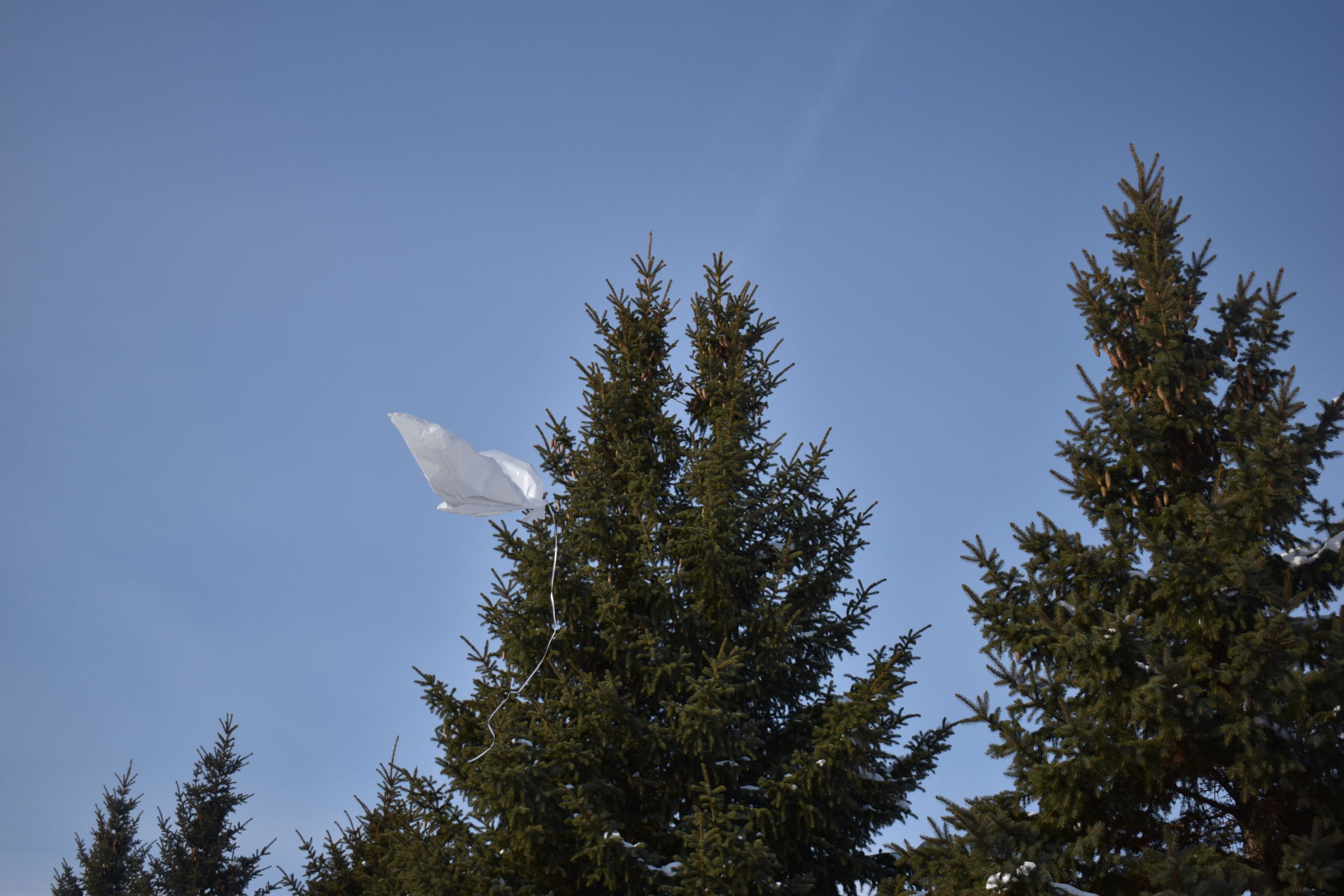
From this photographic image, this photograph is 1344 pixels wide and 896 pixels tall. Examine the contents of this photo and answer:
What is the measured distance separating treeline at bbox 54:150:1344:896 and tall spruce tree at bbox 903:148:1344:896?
0.03m

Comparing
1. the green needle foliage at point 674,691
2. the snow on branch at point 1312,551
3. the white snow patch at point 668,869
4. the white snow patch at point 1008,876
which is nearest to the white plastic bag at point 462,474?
the green needle foliage at point 674,691

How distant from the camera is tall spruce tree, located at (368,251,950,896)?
8711 millimetres

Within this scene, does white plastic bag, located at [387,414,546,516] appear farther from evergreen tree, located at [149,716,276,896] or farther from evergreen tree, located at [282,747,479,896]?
evergreen tree, located at [149,716,276,896]

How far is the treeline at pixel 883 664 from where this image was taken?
23.6 feet

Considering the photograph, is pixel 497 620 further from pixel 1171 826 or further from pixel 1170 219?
pixel 1170 219

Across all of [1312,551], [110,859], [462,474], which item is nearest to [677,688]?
[462,474]

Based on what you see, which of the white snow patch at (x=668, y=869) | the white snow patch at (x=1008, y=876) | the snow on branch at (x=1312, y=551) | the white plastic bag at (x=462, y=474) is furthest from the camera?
the white plastic bag at (x=462, y=474)

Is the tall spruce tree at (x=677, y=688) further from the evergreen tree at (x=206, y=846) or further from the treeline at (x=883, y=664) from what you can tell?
the evergreen tree at (x=206, y=846)

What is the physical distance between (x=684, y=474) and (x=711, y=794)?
3725 millimetres

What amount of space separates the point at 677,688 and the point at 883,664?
2092 mm

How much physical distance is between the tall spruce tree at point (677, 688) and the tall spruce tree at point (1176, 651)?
1.64 meters

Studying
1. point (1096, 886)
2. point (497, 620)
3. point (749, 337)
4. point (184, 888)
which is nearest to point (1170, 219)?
point (749, 337)

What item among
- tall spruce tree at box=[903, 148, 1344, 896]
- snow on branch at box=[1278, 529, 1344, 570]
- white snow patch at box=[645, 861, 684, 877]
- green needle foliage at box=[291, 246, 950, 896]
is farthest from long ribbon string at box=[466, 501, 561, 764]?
snow on branch at box=[1278, 529, 1344, 570]

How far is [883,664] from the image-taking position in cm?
955
